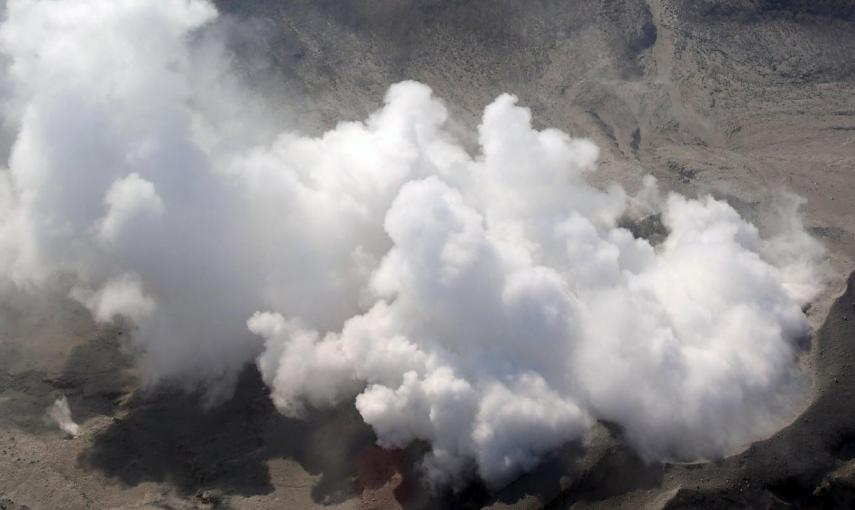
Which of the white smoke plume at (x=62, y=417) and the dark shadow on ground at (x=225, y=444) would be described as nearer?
the dark shadow on ground at (x=225, y=444)

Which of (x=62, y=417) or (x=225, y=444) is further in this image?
(x=62, y=417)

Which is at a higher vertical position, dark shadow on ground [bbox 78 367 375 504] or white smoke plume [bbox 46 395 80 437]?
white smoke plume [bbox 46 395 80 437]

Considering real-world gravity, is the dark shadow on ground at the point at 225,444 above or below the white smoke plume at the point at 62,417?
below

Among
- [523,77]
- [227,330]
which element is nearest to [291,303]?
[227,330]

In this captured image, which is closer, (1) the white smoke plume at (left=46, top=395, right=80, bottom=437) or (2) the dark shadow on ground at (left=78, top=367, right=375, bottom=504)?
(2) the dark shadow on ground at (left=78, top=367, right=375, bottom=504)

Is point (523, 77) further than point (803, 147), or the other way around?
point (523, 77)

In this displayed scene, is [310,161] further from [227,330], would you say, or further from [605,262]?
[605,262]

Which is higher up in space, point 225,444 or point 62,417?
point 62,417

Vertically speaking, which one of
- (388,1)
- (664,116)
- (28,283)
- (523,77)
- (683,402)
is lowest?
(683,402)
